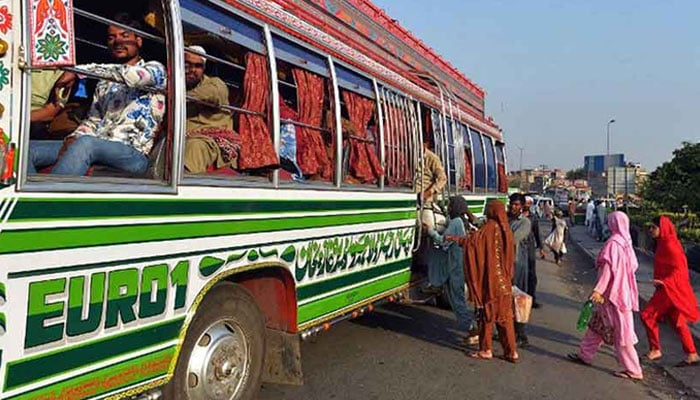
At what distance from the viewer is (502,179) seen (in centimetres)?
1208

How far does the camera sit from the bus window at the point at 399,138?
6.19 meters

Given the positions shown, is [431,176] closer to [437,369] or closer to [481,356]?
[481,356]

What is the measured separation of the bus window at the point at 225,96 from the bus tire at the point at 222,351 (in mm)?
751

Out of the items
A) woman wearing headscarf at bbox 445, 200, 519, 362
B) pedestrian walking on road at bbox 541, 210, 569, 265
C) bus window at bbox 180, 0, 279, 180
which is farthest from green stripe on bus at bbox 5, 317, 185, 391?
pedestrian walking on road at bbox 541, 210, 569, 265

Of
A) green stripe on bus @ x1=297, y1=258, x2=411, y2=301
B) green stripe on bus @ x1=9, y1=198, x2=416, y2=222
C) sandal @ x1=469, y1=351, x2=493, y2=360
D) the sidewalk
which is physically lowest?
the sidewalk

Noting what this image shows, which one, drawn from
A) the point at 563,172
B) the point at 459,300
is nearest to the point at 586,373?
the point at 459,300

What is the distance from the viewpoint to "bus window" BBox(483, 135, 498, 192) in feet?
35.3

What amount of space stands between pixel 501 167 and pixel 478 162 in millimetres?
2132

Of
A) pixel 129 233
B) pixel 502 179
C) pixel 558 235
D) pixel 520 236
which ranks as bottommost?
pixel 558 235

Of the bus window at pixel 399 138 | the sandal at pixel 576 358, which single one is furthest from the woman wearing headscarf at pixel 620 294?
the bus window at pixel 399 138

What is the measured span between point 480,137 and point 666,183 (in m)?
18.1

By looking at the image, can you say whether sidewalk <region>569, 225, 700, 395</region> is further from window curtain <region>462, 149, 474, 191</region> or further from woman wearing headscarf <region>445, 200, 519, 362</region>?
window curtain <region>462, 149, 474, 191</region>

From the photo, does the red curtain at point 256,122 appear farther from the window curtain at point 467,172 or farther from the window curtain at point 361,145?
the window curtain at point 467,172

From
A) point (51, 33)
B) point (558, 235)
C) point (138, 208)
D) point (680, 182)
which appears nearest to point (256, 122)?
point (138, 208)
